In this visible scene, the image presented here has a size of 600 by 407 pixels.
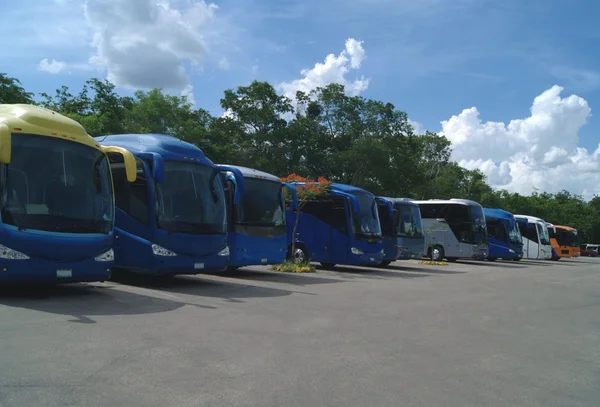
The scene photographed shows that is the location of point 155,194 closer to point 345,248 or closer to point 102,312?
point 102,312

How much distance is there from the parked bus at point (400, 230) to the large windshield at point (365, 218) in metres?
2.98

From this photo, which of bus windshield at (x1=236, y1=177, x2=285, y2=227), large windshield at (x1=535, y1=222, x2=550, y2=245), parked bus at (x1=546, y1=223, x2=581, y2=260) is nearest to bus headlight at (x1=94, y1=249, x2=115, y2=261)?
bus windshield at (x1=236, y1=177, x2=285, y2=227)

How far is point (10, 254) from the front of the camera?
355 inches

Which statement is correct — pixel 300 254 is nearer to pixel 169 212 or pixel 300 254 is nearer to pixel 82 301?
pixel 169 212

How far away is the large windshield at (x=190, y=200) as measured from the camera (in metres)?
12.3

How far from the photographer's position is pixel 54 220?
9.67m

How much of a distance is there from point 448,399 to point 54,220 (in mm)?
7514

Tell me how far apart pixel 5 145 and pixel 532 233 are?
38.2 m

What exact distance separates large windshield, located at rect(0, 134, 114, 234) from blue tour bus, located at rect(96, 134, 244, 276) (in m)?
1.53

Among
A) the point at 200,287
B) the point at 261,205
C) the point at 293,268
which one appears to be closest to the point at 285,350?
the point at 200,287

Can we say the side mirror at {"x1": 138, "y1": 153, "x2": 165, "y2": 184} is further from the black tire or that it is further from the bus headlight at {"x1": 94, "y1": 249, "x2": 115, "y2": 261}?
the black tire

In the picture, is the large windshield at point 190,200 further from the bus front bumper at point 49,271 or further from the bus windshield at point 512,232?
the bus windshield at point 512,232

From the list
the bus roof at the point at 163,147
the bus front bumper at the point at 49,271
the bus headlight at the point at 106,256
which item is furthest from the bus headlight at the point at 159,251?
the bus roof at the point at 163,147

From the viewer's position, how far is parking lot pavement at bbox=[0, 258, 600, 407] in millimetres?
5066
